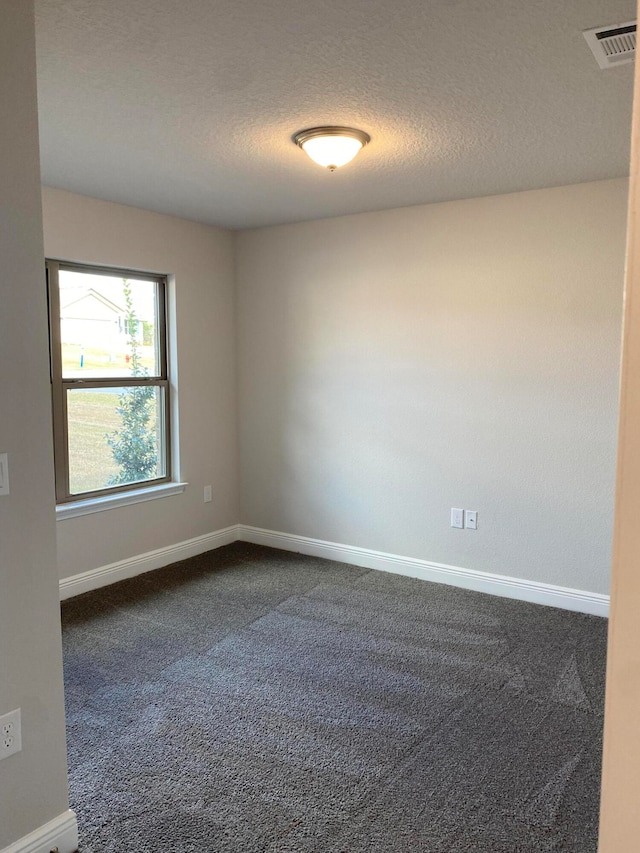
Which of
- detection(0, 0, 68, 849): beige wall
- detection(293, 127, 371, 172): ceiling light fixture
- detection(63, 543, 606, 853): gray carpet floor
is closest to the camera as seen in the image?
detection(0, 0, 68, 849): beige wall

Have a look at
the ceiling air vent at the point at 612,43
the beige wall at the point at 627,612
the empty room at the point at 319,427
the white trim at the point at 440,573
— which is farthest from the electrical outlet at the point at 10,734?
the white trim at the point at 440,573

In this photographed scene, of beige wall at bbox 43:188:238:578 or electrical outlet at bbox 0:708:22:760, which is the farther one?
beige wall at bbox 43:188:238:578

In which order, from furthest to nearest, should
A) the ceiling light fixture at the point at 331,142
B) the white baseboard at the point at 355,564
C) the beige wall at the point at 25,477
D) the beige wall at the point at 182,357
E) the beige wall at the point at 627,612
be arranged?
the beige wall at the point at 182,357, the white baseboard at the point at 355,564, the ceiling light fixture at the point at 331,142, the beige wall at the point at 25,477, the beige wall at the point at 627,612

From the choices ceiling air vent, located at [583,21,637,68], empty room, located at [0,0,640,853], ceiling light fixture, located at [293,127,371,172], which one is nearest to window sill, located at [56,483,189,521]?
empty room, located at [0,0,640,853]

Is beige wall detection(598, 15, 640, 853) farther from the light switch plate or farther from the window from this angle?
the window

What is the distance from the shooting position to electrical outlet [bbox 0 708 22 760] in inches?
63.3

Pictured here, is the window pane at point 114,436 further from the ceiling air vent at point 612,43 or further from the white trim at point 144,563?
the ceiling air vent at point 612,43

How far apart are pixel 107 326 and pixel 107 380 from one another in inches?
13.5

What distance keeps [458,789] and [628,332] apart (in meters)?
2.09

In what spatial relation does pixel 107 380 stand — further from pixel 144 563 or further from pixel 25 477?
pixel 25 477

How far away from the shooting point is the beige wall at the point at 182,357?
3.67m

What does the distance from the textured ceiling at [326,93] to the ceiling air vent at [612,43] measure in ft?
0.12

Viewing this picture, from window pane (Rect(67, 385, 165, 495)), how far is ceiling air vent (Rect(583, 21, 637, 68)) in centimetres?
311

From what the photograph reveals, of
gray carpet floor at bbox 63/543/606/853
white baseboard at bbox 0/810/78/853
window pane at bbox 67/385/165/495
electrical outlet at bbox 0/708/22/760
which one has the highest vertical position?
window pane at bbox 67/385/165/495
